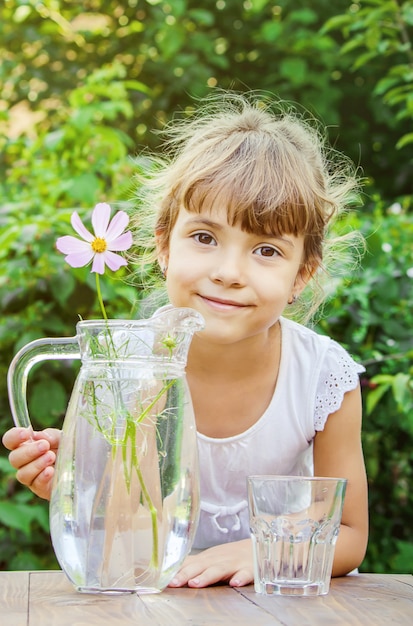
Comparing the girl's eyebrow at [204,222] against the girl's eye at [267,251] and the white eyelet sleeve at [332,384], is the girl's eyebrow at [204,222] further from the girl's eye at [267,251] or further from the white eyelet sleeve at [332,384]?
the white eyelet sleeve at [332,384]

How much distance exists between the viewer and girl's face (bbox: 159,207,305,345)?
139 centimetres

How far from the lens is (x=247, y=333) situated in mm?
1462

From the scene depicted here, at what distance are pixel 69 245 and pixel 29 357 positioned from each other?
0.15 m

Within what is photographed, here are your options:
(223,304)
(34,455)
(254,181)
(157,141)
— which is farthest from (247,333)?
(157,141)

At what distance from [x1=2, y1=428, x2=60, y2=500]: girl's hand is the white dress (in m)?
0.40

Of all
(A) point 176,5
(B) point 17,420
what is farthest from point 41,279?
(A) point 176,5

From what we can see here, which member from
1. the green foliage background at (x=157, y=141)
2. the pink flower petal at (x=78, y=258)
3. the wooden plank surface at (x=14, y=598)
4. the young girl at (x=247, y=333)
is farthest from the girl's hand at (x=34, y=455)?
the green foliage background at (x=157, y=141)

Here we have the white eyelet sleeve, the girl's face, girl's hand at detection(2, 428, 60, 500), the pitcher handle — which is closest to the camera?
the pitcher handle

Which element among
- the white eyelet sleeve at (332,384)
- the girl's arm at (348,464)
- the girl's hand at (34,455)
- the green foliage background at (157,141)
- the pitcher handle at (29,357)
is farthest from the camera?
the green foliage background at (157,141)

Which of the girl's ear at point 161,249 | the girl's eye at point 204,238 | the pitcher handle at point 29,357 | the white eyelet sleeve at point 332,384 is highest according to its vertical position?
the girl's ear at point 161,249

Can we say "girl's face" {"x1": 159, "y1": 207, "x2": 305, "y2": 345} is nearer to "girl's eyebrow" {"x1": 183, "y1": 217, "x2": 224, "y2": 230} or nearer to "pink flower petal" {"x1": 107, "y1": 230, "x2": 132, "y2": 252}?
"girl's eyebrow" {"x1": 183, "y1": 217, "x2": 224, "y2": 230}

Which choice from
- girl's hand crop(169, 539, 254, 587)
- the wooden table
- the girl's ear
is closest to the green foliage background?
the girl's ear

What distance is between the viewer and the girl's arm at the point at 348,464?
1505 millimetres

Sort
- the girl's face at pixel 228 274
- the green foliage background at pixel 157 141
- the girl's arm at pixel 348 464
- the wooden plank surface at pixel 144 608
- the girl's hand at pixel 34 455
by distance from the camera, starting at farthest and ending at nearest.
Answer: the green foliage background at pixel 157 141 → the girl's arm at pixel 348 464 → the girl's face at pixel 228 274 → the girl's hand at pixel 34 455 → the wooden plank surface at pixel 144 608
